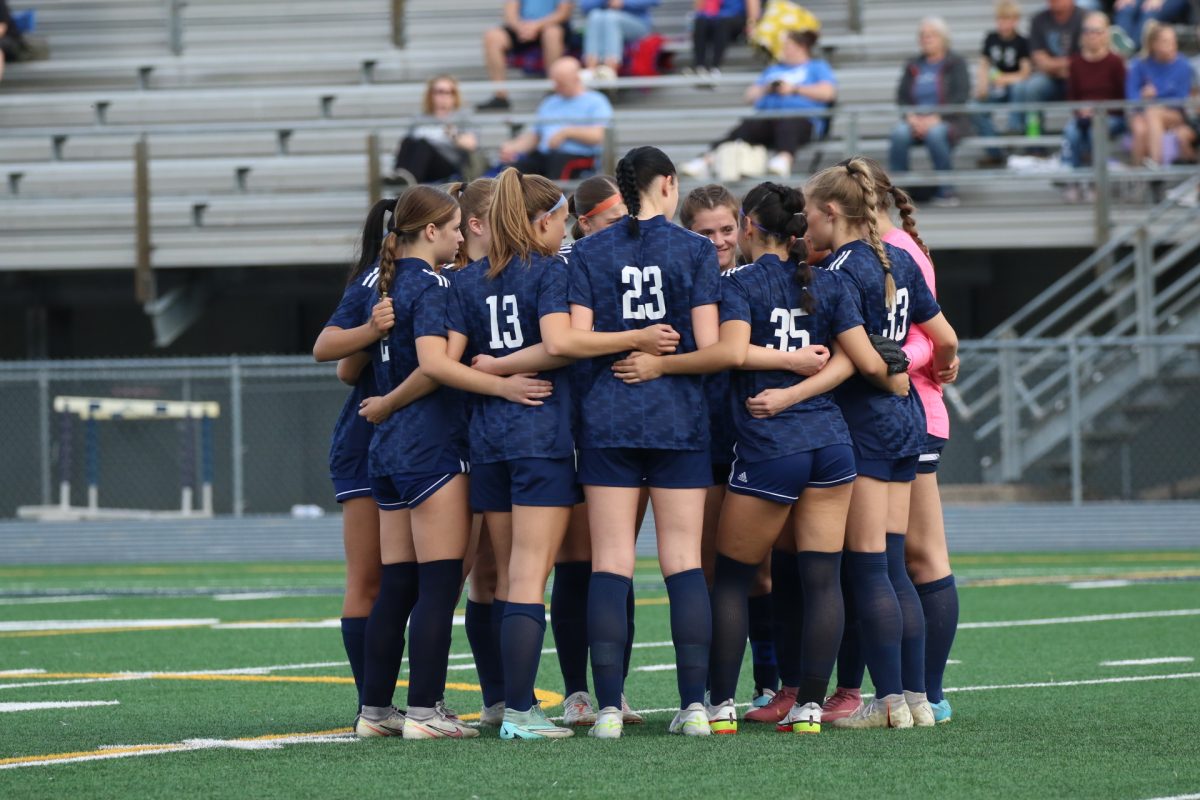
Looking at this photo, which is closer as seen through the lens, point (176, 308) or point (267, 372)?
point (267, 372)

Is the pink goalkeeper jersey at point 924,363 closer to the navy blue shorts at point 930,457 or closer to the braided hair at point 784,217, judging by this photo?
the navy blue shorts at point 930,457

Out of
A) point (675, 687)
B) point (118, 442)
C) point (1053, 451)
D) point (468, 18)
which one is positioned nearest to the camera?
point (675, 687)

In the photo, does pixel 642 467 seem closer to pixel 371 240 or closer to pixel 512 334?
pixel 512 334

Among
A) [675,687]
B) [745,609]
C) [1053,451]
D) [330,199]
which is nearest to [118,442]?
[330,199]

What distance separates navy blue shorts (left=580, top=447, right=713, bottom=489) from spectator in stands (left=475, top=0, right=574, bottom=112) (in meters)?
13.7

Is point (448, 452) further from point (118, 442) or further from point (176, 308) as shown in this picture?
point (176, 308)

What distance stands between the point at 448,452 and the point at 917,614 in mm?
1538

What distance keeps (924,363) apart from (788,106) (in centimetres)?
1130

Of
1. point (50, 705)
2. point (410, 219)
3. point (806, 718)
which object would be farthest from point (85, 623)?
point (806, 718)

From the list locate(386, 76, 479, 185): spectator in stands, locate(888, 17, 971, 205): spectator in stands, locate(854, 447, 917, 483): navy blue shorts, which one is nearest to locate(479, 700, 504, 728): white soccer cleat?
locate(854, 447, 917, 483): navy blue shorts

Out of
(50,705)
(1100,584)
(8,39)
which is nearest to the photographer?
(50,705)

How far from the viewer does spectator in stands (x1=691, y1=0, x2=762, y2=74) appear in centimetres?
1883

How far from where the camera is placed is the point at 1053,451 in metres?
15.9

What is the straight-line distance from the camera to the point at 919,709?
580 centimetres
